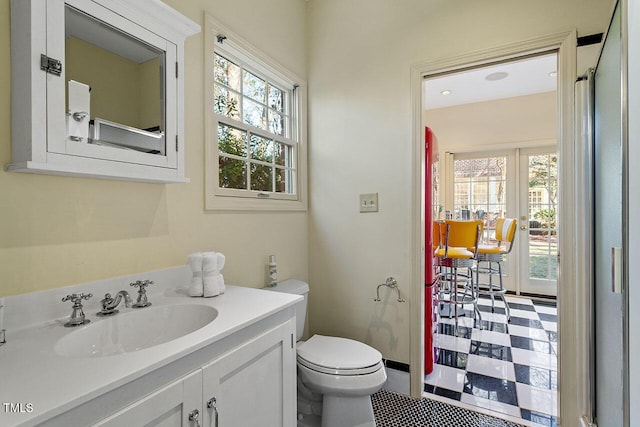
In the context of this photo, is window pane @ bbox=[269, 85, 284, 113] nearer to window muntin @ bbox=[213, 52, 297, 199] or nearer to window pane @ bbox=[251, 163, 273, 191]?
→ window muntin @ bbox=[213, 52, 297, 199]

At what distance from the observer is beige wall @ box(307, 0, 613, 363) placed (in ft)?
6.36

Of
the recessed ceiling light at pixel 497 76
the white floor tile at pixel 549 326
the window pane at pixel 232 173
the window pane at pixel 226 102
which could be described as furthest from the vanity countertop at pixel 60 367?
the recessed ceiling light at pixel 497 76

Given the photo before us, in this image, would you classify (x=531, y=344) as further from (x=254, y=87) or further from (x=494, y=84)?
(x=254, y=87)

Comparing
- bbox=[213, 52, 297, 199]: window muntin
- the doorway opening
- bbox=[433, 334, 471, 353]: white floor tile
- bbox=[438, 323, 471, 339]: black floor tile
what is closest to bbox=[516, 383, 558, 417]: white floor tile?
the doorway opening

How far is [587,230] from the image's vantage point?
5.04ft

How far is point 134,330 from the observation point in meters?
1.12

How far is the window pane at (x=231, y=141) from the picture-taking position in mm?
1765

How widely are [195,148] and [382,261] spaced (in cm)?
133

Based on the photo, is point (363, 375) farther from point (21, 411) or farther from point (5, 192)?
point (5, 192)

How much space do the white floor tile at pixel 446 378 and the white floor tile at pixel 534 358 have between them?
21.5 inches

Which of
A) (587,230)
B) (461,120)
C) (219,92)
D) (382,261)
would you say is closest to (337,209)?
(382,261)

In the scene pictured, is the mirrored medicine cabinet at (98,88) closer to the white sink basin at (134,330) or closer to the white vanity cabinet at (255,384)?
the white sink basin at (134,330)

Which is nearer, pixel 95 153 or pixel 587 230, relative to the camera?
pixel 95 153

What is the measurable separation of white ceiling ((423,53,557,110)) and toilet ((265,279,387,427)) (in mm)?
2745
